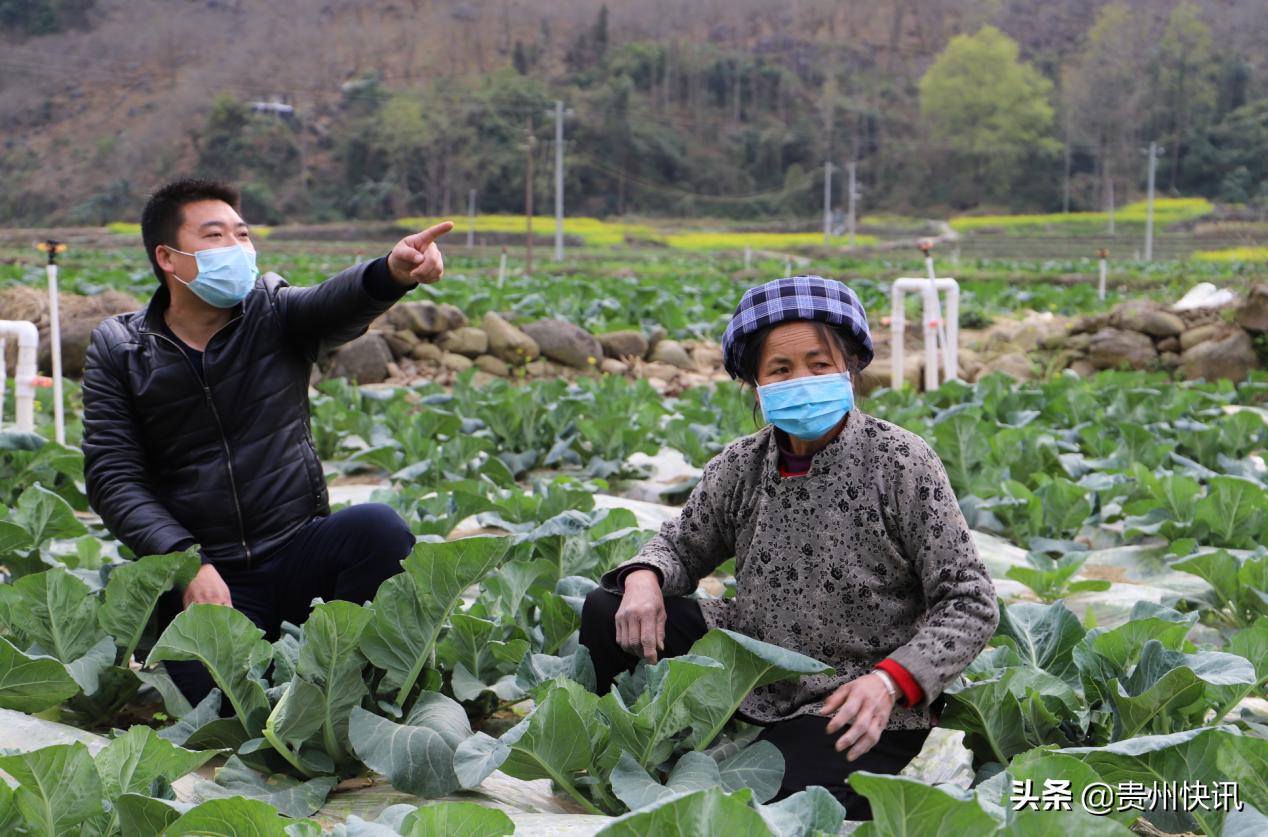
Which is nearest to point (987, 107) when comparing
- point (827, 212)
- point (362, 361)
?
point (827, 212)

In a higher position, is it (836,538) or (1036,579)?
(836,538)

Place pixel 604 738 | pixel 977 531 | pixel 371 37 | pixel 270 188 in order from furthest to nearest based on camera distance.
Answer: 1. pixel 371 37
2. pixel 270 188
3. pixel 977 531
4. pixel 604 738

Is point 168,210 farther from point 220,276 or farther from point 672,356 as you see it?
point 672,356

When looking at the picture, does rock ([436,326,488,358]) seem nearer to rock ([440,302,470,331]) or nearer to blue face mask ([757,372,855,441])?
rock ([440,302,470,331])

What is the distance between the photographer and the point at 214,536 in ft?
10.2

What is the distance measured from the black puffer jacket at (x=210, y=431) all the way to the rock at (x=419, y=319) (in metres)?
7.37

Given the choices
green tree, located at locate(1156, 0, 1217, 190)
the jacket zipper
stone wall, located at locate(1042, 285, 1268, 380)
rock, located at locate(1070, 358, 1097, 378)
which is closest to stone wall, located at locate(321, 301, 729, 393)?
rock, located at locate(1070, 358, 1097, 378)

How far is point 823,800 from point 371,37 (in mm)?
110453

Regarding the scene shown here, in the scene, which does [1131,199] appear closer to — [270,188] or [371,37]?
[270,188]

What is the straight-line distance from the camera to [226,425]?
3.14 m

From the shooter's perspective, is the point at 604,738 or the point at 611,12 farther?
the point at 611,12

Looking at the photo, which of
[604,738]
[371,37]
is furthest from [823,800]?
[371,37]

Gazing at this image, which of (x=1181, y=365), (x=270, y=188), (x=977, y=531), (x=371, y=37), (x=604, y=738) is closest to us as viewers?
(x=604, y=738)

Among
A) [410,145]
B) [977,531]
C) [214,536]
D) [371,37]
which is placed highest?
[371,37]
